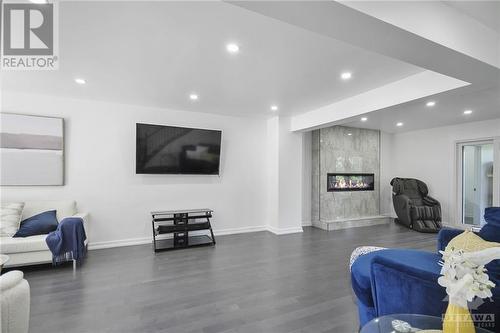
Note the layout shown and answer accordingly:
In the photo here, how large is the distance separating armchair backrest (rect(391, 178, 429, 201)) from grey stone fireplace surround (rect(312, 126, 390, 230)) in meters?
0.56

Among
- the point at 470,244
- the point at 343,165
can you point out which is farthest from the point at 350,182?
the point at 470,244

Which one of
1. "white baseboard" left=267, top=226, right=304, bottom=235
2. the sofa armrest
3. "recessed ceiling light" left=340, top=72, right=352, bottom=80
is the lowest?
"white baseboard" left=267, top=226, right=304, bottom=235

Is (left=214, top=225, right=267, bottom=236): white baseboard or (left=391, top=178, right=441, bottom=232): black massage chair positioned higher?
(left=391, top=178, right=441, bottom=232): black massage chair

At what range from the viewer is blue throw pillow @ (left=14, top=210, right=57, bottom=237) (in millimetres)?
3176

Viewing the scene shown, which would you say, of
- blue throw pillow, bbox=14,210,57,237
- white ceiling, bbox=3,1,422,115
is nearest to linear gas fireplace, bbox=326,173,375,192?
white ceiling, bbox=3,1,422,115

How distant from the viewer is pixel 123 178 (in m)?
4.28

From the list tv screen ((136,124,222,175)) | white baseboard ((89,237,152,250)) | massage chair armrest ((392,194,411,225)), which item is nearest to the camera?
white baseboard ((89,237,152,250))

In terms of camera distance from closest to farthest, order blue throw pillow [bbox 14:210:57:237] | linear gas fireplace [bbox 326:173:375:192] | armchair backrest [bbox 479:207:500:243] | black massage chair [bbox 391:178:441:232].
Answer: armchair backrest [bbox 479:207:500:243] → blue throw pillow [bbox 14:210:57:237] → black massage chair [bbox 391:178:441:232] → linear gas fireplace [bbox 326:173:375:192]

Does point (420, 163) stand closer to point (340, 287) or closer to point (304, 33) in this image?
point (340, 287)

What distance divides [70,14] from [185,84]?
1529 mm

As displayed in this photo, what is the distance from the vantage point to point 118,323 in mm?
2062

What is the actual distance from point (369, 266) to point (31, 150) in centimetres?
477

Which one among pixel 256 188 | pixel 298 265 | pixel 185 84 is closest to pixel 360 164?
pixel 256 188

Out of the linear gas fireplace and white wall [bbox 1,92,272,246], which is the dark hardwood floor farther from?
the linear gas fireplace
